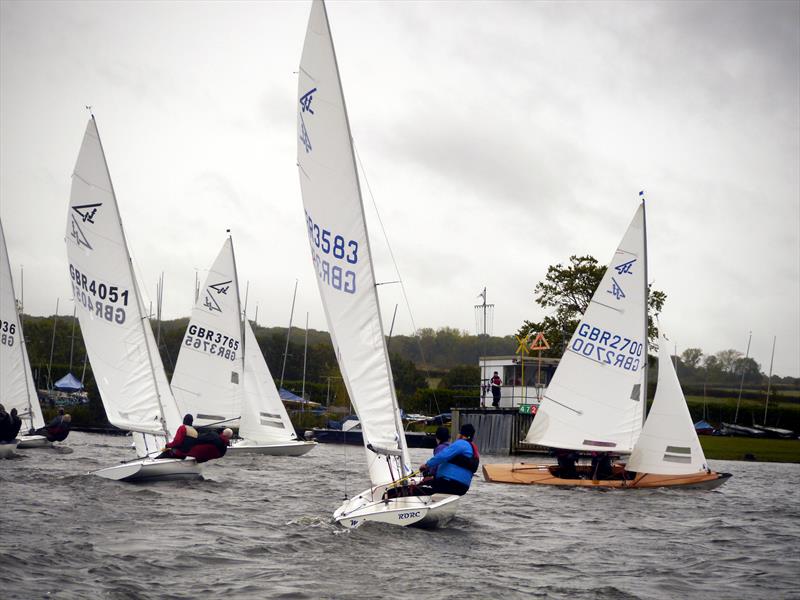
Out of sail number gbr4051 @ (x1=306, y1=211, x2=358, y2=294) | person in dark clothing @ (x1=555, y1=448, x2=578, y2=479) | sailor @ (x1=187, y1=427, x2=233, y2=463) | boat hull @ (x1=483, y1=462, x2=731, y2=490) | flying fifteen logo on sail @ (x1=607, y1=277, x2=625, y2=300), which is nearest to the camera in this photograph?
sail number gbr4051 @ (x1=306, y1=211, x2=358, y2=294)

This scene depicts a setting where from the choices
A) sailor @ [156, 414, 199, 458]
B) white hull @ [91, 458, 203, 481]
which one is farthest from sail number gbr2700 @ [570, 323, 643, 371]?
white hull @ [91, 458, 203, 481]

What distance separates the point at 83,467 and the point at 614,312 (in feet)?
47.5

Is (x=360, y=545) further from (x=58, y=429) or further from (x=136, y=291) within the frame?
(x=58, y=429)

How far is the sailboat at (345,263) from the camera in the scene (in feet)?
48.2

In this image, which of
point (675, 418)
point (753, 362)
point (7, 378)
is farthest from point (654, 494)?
point (753, 362)

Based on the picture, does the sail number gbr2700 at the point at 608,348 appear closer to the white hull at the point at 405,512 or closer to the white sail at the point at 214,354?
the white hull at the point at 405,512

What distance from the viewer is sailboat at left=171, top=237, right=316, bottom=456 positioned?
1246 inches

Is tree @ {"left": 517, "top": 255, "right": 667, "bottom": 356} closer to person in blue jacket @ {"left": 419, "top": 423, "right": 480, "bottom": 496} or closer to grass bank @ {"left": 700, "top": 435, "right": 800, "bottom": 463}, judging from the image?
grass bank @ {"left": 700, "top": 435, "right": 800, "bottom": 463}

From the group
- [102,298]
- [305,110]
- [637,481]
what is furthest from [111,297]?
[637,481]

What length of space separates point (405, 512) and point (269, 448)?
61.4 feet

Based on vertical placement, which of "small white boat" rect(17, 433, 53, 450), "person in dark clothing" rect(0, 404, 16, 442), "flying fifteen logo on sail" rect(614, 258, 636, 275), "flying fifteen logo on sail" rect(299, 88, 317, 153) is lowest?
"small white boat" rect(17, 433, 53, 450)

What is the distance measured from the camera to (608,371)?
81.4 feet

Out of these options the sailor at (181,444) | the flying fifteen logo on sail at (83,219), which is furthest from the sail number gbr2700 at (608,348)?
the flying fifteen logo on sail at (83,219)

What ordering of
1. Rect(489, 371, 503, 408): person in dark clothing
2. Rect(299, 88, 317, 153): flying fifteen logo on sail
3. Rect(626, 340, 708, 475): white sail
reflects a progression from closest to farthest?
Rect(299, 88, 317, 153): flying fifteen logo on sail < Rect(626, 340, 708, 475): white sail < Rect(489, 371, 503, 408): person in dark clothing
